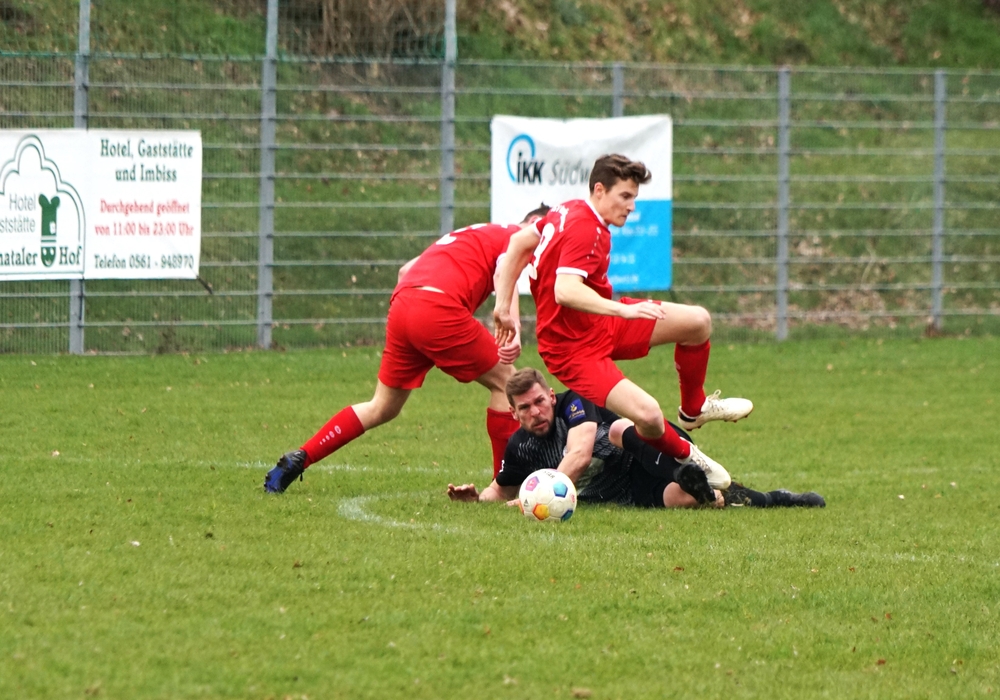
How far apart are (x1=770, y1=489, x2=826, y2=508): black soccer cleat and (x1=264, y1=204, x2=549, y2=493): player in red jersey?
1624 mm


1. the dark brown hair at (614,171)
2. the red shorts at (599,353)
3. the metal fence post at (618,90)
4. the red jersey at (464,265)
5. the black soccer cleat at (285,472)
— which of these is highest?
the metal fence post at (618,90)

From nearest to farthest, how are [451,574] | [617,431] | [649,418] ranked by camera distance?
[451,574] → [649,418] → [617,431]

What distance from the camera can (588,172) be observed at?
627 inches

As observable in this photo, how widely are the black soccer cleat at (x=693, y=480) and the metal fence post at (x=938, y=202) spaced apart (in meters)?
11.2

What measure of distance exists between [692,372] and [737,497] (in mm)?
786

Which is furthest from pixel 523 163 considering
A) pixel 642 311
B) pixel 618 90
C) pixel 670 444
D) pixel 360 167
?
pixel 642 311

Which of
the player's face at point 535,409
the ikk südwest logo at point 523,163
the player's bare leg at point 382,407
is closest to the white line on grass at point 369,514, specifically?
the player's bare leg at point 382,407

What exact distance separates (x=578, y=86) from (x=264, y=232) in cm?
454

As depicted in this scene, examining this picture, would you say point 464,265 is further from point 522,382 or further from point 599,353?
point 599,353

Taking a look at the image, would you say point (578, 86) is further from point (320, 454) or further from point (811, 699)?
point (811, 699)

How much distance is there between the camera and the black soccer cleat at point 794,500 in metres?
8.12

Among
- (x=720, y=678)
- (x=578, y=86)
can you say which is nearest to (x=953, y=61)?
(x=578, y=86)

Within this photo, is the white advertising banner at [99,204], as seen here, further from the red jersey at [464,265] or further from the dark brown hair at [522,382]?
the dark brown hair at [522,382]

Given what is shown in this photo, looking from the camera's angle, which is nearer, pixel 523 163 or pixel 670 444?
pixel 670 444
